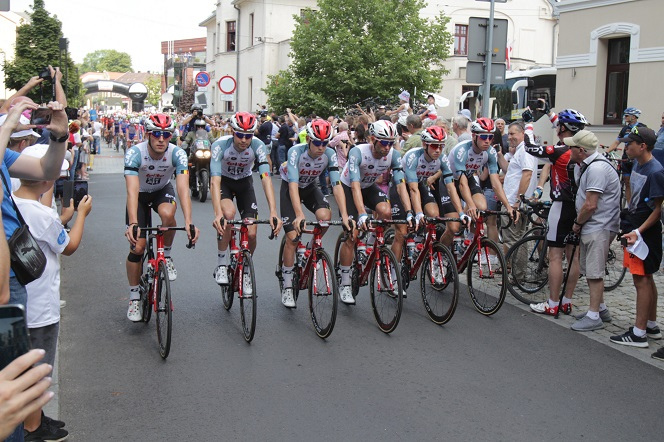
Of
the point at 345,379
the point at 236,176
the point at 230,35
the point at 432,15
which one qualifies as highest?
the point at 432,15

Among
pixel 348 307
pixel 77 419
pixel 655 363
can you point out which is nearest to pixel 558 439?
pixel 655 363

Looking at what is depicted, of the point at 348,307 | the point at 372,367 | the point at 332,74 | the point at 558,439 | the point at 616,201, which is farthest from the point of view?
the point at 332,74

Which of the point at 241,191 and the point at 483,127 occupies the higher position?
the point at 483,127

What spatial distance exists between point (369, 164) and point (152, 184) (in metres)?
2.45

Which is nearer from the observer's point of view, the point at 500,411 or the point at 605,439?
the point at 605,439

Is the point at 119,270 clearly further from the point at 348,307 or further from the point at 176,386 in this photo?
the point at 176,386

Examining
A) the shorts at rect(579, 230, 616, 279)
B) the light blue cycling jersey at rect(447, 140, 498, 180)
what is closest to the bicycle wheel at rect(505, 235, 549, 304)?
the light blue cycling jersey at rect(447, 140, 498, 180)

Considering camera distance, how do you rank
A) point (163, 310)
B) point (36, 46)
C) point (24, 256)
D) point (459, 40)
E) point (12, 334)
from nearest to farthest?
point (12, 334) → point (24, 256) → point (163, 310) → point (36, 46) → point (459, 40)

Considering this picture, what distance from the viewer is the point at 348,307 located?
28.0ft

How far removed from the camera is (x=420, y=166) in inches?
359

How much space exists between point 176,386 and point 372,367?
64.6 inches

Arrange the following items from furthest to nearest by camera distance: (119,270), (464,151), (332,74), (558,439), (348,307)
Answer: (332,74), (119,270), (464,151), (348,307), (558,439)

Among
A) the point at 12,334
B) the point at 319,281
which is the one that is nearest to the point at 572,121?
the point at 319,281

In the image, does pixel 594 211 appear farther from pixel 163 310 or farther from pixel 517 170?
pixel 163 310
